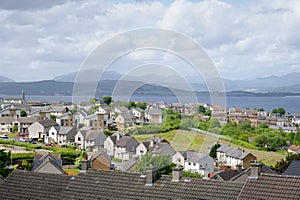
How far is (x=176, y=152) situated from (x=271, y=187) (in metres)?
35.4

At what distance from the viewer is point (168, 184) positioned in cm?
2025

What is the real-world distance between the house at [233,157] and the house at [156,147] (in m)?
8.36

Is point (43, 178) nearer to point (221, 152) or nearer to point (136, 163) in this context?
point (136, 163)

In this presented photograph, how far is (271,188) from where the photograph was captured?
17.8 meters

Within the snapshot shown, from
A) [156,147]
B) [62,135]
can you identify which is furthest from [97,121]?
[156,147]

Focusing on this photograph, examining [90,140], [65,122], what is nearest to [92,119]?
[65,122]

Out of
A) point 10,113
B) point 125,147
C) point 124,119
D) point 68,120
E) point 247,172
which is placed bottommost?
point 125,147

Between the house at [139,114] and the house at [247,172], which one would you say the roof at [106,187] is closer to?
the house at [247,172]

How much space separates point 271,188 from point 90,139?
172ft

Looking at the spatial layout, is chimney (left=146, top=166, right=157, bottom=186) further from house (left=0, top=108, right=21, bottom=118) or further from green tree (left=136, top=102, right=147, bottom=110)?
house (left=0, top=108, right=21, bottom=118)

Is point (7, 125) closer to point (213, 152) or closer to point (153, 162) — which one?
point (213, 152)

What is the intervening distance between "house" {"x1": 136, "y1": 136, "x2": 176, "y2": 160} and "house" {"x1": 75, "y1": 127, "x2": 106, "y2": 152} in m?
8.37

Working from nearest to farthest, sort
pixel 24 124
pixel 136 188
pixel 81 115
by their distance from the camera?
pixel 136 188 < pixel 24 124 < pixel 81 115

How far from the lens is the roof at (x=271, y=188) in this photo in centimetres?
1741
